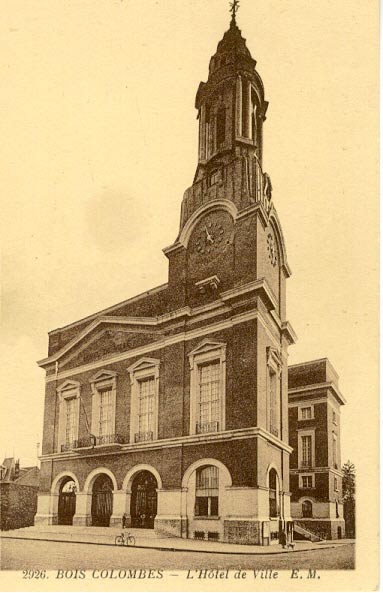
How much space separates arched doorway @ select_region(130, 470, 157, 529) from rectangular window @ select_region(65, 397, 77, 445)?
7.28 feet

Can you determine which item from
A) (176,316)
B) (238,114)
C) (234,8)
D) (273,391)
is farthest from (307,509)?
(234,8)

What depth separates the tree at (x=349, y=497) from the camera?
1315 centimetres

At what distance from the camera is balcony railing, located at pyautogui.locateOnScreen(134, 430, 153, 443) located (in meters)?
18.2

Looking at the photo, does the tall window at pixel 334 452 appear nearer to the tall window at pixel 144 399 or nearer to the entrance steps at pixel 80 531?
the entrance steps at pixel 80 531

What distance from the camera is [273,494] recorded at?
16.3 m

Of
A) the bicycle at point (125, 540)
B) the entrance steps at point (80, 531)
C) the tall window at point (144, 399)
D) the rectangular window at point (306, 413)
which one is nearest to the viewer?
the bicycle at point (125, 540)

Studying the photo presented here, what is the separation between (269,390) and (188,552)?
4.92 metres

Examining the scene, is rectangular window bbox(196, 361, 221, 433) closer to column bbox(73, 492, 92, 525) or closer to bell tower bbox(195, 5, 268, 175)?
column bbox(73, 492, 92, 525)

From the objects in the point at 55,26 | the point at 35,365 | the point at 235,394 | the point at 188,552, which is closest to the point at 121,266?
the point at 35,365

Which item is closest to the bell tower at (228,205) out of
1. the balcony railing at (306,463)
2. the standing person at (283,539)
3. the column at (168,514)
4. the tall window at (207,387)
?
the tall window at (207,387)

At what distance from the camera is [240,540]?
1478cm

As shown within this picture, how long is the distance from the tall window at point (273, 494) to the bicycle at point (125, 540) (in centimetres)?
342

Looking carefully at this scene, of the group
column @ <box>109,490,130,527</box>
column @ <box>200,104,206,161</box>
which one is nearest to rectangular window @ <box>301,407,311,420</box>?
column @ <box>109,490,130,527</box>

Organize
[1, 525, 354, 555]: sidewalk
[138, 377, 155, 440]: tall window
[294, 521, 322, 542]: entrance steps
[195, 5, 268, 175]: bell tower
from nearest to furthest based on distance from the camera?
[1, 525, 354, 555]: sidewalk
[195, 5, 268, 175]: bell tower
[294, 521, 322, 542]: entrance steps
[138, 377, 155, 440]: tall window
